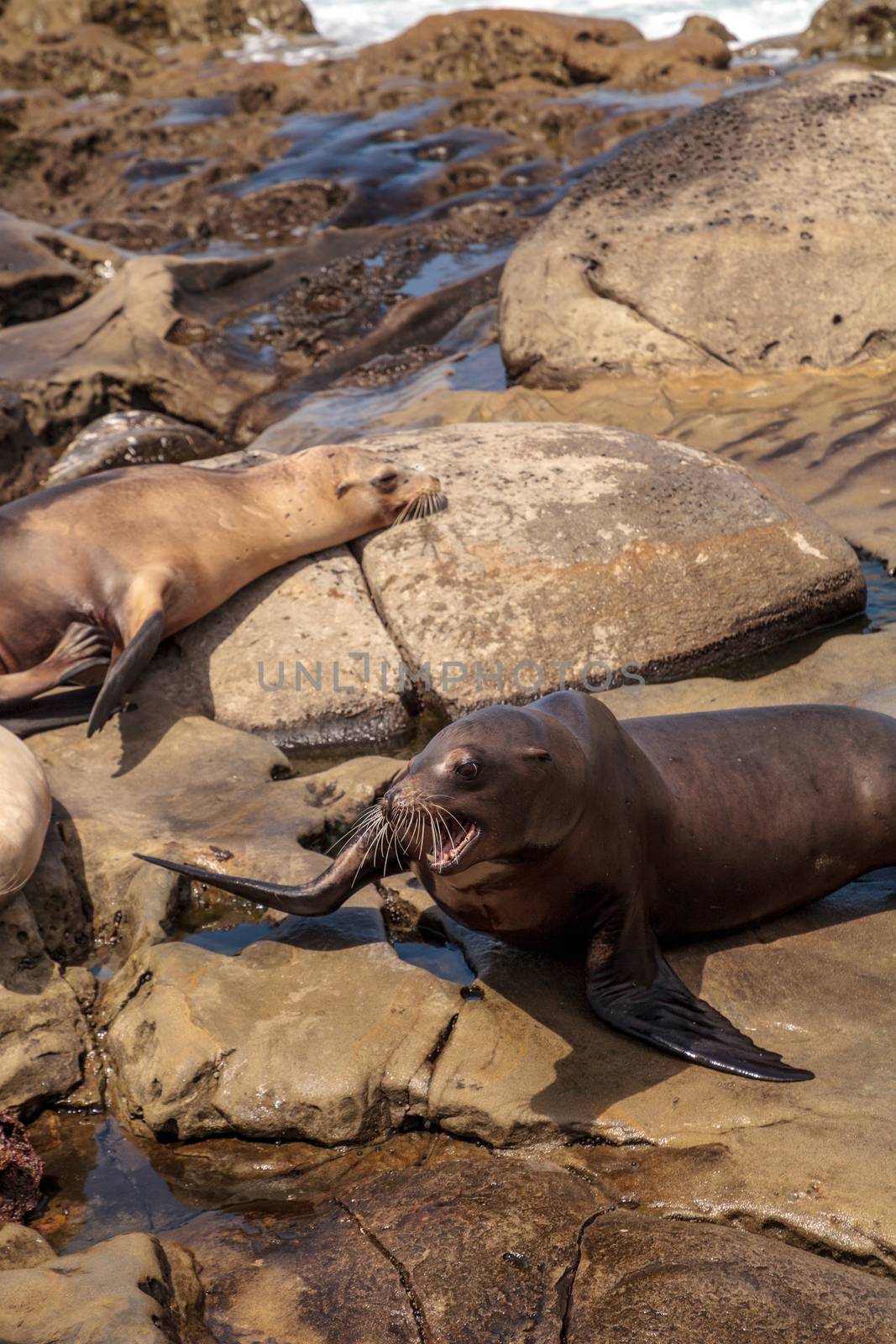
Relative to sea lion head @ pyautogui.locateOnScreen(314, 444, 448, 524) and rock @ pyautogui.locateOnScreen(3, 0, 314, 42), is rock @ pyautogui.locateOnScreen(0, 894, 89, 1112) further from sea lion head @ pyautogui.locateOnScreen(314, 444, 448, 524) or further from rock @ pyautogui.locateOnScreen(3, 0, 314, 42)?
rock @ pyautogui.locateOnScreen(3, 0, 314, 42)

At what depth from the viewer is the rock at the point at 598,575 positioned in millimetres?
6168

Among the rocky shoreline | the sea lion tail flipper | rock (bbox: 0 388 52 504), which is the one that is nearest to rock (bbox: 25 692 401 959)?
the rocky shoreline

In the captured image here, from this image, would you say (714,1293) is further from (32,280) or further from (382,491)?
(32,280)

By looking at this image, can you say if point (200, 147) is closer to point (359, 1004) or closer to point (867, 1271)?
A: point (359, 1004)

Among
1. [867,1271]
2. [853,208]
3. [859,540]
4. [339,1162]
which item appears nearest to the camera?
[867,1271]

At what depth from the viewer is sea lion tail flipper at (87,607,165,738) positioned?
18.3 ft

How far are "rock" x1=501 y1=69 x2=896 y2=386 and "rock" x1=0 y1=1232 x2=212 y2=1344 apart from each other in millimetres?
6735

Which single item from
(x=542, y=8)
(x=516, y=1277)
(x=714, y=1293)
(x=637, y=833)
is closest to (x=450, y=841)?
(x=637, y=833)

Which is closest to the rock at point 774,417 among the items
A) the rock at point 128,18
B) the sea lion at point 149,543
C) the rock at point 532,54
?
the sea lion at point 149,543

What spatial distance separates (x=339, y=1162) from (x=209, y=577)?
3284 mm

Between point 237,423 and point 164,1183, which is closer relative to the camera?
point 164,1183

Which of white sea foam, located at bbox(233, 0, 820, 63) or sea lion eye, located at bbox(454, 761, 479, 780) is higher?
sea lion eye, located at bbox(454, 761, 479, 780)

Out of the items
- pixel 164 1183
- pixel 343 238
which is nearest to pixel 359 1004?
pixel 164 1183

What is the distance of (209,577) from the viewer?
6.43 m
